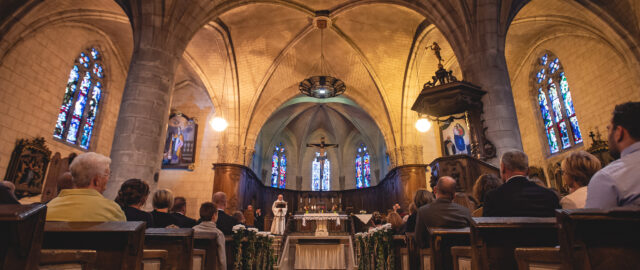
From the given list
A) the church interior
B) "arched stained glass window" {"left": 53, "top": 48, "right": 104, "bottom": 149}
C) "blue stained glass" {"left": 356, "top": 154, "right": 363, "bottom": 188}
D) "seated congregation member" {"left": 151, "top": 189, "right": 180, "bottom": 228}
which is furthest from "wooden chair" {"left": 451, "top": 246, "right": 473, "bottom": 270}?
"blue stained glass" {"left": 356, "top": 154, "right": 363, "bottom": 188}

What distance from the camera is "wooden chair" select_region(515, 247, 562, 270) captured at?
1658 millimetres

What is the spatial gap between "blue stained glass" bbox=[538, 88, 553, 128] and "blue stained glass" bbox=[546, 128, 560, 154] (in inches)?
10.3

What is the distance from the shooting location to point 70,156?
33.8 feet

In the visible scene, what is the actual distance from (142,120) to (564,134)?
13158mm

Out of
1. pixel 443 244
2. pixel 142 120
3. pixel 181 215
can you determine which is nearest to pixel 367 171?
pixel 142 120

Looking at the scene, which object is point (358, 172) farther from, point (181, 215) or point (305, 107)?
point (181, 215)

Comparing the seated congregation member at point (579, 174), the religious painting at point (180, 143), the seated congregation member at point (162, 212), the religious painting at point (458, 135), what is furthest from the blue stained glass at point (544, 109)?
the religious painting at point (180, 143)

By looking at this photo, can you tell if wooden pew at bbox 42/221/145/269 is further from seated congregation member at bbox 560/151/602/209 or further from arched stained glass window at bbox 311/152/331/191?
arched stained glass window at bbox 311/152/331/191

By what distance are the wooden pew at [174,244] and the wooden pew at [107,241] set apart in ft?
2.66

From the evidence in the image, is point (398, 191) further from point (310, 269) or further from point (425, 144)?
point (310, 269)

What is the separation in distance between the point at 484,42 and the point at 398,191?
9326 millimetres

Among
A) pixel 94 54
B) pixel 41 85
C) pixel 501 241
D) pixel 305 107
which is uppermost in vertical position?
pixel 305 107

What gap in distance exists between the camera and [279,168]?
22.5 metres

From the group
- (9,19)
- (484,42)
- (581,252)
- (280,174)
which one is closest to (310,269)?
(484,42)
